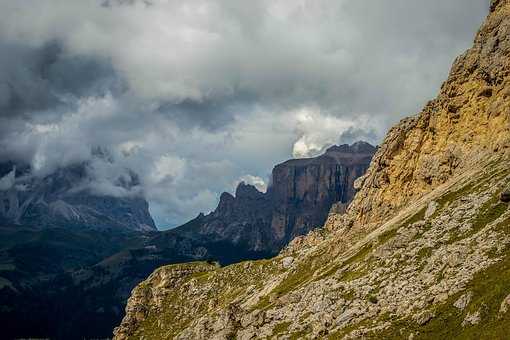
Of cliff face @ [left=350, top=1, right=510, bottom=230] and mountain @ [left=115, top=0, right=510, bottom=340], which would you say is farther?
cliff face @ [left=350, top=1, right=510, bottom=230]

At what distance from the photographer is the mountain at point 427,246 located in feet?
309

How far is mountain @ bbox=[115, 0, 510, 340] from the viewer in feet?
309

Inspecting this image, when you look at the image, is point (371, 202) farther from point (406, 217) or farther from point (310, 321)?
point (310, 321)

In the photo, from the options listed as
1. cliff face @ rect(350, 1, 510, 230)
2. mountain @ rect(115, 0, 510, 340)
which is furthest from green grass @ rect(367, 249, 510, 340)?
cliff face @ rect(350, 1, 510, 230)

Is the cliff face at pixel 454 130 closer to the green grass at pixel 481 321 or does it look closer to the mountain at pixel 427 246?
the mountain at pixel 427 246

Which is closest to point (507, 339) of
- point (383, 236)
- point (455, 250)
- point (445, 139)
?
point (455, 250)

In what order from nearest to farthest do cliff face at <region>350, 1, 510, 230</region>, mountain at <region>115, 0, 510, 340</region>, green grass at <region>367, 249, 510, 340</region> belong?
green grass at <region>367, 249, 510, 340</region> < mountain at <region>115, 0, 510, 340</region> < cliff face at <region>350, 1, 510, 230</region>

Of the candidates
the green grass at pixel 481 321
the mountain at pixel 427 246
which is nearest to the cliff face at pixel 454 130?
the mountain at pixel 427 246

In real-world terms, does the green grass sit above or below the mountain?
below

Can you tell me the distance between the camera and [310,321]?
419 ft

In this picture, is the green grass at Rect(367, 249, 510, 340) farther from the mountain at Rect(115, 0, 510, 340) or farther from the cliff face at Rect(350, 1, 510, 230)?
the cliff face at Rect(350, 1, 510, 230)

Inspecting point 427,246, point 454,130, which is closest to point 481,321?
point 427,246

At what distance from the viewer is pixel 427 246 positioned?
12094cm

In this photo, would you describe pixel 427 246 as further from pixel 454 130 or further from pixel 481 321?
pixel 454 130
